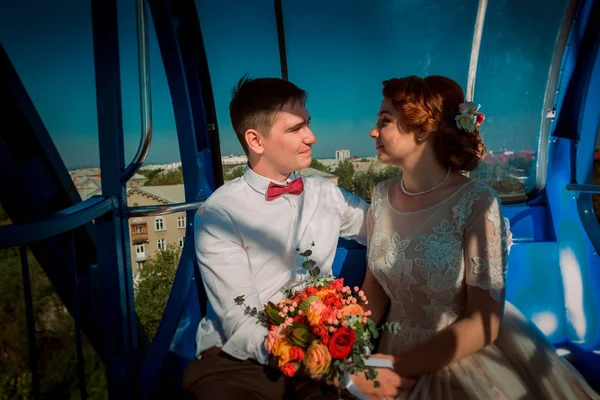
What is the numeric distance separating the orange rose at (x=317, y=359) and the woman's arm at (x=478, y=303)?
45 cm

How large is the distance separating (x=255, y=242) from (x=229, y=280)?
0.24 metres

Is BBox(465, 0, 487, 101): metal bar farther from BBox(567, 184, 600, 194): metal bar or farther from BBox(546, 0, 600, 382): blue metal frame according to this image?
BBox(567, 184, 600, 194): metal bar

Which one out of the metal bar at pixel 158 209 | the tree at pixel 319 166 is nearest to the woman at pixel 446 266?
the metal bar at pixel 158 209

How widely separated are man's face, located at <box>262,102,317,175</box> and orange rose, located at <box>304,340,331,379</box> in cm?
95

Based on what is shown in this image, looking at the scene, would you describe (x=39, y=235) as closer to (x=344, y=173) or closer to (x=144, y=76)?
(x=144, y=76)

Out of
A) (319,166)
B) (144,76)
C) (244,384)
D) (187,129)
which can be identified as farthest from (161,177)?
(244,384)

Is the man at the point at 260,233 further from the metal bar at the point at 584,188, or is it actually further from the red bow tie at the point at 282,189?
the metal bar at the point at 584,188

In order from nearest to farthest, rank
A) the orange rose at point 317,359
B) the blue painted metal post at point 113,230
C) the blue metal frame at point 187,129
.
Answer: the orange rose at point 317,359 → the blue painted metal post at point 113,230 → the blue metal frame at point 187,129

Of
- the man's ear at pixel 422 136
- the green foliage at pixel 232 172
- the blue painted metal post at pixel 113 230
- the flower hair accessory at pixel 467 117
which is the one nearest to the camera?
the blue painted metal post at pixel 113 230

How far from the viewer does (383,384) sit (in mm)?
1704

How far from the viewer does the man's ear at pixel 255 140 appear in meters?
2.19

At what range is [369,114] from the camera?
3316 mm

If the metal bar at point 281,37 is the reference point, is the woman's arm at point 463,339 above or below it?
below

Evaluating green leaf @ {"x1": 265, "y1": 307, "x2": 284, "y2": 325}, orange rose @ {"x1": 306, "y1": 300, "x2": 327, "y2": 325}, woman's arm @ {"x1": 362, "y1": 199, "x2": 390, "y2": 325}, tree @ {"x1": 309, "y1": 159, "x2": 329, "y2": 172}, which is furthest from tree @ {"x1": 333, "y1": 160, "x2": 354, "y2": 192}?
orange rose @ {"x1": 306, "y1": 300, "x2": 327, "y2": 325}
